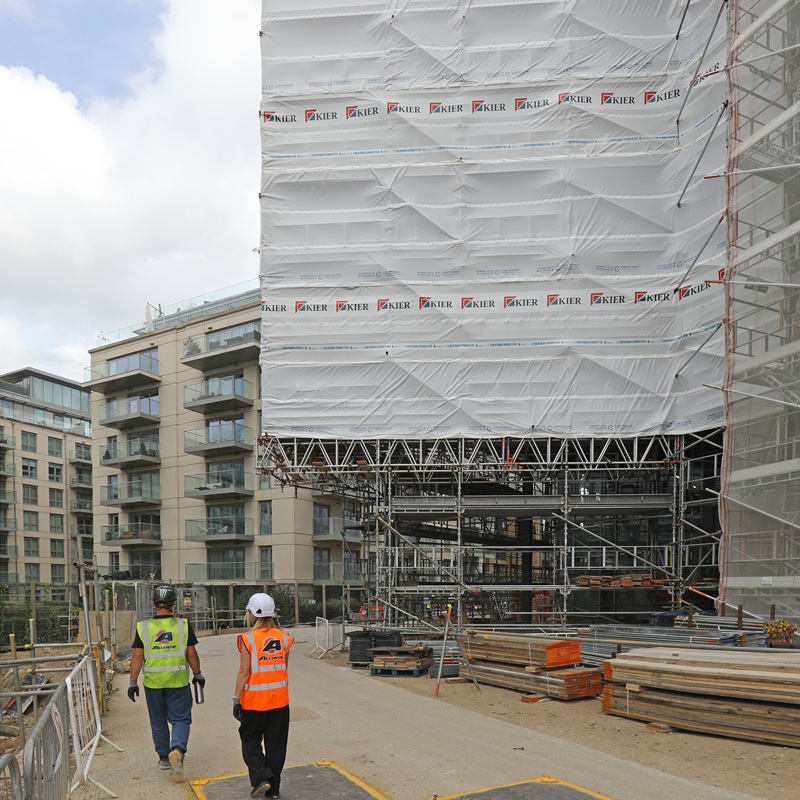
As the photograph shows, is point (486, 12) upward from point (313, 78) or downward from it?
upward

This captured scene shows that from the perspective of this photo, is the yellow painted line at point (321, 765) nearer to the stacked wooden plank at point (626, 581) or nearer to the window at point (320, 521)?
the stacked wooden plank at point (626, 581)

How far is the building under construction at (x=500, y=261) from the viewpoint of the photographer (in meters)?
19.0

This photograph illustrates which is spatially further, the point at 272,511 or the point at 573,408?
the point at 272,511

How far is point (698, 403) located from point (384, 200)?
30.3 ft

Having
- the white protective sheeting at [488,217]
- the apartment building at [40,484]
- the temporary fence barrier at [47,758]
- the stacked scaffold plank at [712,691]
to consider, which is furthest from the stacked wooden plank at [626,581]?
the apartment building at [40,484]

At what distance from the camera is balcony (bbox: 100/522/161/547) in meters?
40.5

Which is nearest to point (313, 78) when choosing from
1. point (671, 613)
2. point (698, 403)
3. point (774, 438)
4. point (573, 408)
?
point (573, 408)

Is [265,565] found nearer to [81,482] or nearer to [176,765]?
[81,482]

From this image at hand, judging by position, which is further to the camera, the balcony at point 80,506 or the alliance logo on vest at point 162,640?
the balcony at point 80,506

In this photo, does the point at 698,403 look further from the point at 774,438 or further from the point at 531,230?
the point at 531,230

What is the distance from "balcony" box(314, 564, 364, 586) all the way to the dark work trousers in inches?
1256

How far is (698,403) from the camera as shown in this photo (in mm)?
18328

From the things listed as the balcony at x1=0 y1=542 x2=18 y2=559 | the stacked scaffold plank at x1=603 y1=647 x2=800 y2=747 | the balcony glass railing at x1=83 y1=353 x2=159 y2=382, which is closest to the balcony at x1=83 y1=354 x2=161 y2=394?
the balcony glass railing at x1=83 y1=353 x2=159 y2=382

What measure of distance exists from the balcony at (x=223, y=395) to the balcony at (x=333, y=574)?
878 centimetres
